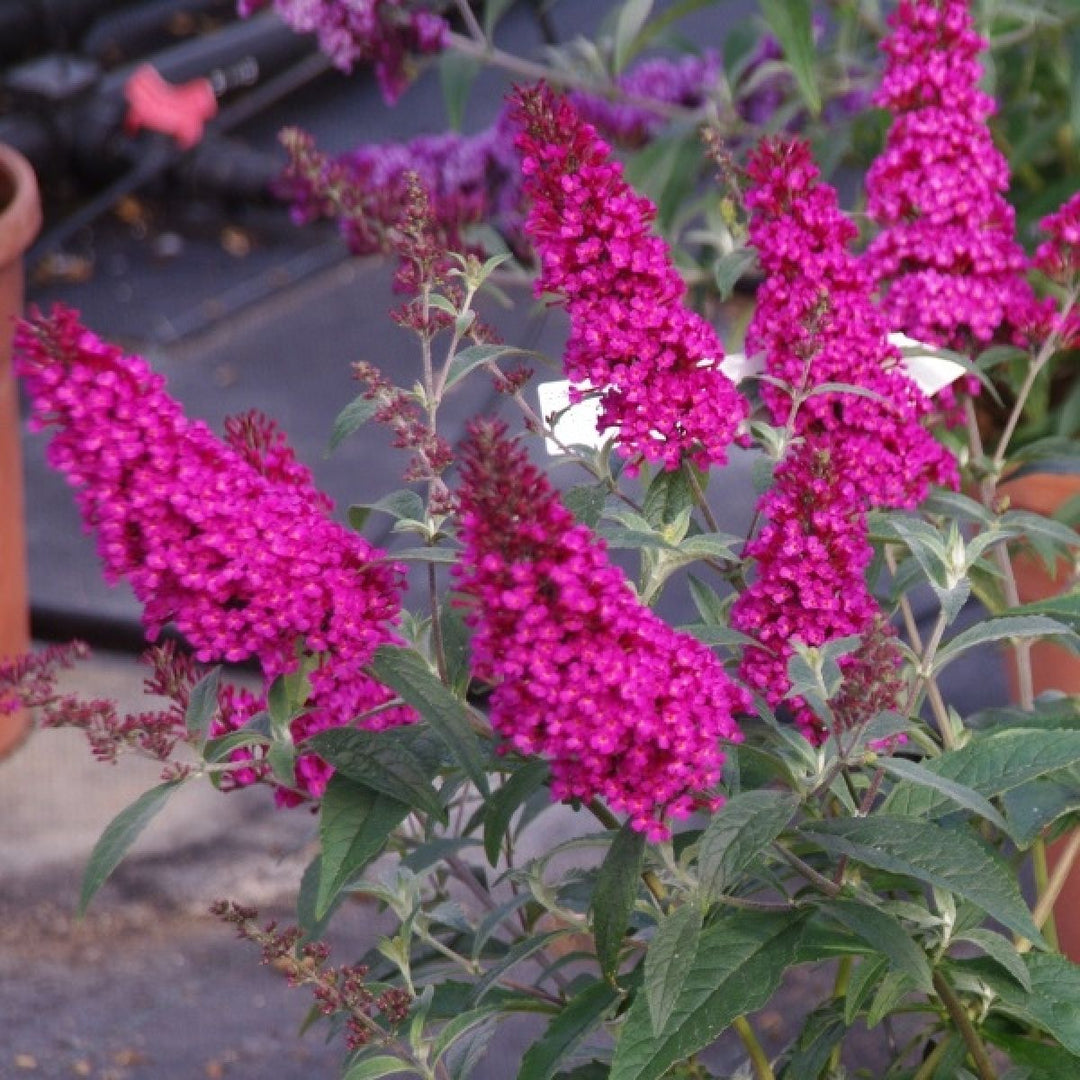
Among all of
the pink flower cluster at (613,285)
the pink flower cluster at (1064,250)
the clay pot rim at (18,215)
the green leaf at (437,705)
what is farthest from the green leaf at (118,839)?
the clay pot rim at (18,215)

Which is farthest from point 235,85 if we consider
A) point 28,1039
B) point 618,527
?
point 618,527

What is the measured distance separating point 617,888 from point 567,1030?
0.20 meters

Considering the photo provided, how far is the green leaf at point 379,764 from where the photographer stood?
4.05 feet

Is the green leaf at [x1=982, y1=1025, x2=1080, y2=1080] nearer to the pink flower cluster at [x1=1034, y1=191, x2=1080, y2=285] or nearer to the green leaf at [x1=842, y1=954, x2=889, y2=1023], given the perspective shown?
the green leaf at [x1=842, y1=954, x2=889, y2=1023]

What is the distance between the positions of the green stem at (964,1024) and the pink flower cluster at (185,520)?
45 cm

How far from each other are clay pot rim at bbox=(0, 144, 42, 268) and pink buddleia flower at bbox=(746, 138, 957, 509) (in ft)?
4.46

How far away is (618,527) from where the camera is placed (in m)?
1.27

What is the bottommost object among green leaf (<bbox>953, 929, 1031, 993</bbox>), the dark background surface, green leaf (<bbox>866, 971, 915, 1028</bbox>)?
the dark background surface

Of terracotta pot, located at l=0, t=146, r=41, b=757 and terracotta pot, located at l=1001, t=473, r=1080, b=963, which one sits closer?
terracotta pot, located at l=1001, t=473, r=1080, b=963

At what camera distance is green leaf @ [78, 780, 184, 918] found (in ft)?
4.00

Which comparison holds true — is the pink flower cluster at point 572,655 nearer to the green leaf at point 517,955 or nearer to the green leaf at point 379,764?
the green leaf at point 379,764

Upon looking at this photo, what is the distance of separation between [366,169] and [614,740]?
1324 millimetres

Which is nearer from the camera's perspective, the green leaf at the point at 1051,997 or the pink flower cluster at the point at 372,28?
the green leaf at the point at 1051,997

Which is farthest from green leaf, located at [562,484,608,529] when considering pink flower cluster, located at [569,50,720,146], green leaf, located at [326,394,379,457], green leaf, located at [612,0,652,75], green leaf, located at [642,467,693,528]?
pink flower cluster, located at [569,50,720,146]
